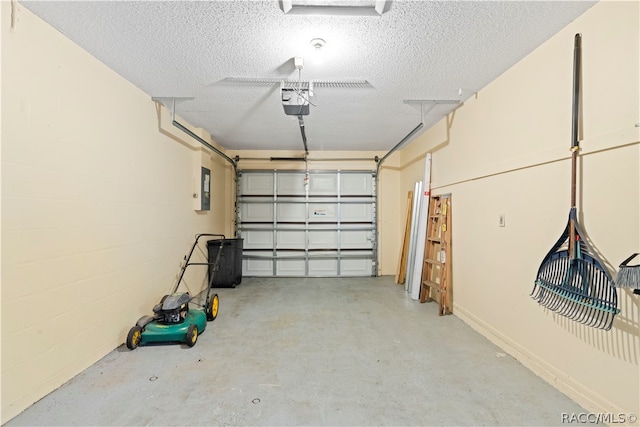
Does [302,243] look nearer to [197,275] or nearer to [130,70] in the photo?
[197,275]

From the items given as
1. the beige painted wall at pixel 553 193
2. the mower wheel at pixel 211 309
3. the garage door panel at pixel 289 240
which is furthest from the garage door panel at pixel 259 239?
the beige painted wall at pixel 553 193

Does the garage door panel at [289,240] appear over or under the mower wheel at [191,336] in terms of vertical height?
over

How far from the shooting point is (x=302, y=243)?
17.7 ft

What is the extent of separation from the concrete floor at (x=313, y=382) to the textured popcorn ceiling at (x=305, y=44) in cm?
239

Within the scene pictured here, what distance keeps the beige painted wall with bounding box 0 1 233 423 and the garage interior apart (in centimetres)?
1

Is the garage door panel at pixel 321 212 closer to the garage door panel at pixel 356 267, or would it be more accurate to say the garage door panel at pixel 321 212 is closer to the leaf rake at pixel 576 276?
the garage door panel at pixel 356 267

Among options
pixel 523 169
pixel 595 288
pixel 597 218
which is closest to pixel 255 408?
pixel 595 288

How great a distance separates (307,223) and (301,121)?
→ 240 cm

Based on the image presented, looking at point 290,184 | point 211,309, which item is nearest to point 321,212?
point 290,184

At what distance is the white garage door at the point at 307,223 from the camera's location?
5363 millimetres

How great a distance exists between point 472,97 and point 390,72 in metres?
1.11

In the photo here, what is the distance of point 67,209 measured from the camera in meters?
1.92

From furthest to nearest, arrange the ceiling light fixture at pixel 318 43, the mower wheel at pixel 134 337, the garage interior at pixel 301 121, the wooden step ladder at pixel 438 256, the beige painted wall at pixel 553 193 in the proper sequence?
the wooden step ladder at pixel 438 256 → the mower wheel at pixel 134 337 → the ceiling light fixture at pixel 318 43 → the garage interior at pixel 301 121 → the beige painted wall at pixel 553 193

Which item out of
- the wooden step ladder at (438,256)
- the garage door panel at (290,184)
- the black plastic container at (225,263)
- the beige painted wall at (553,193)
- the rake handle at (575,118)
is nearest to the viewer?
the beige painted wall at (553,193)
